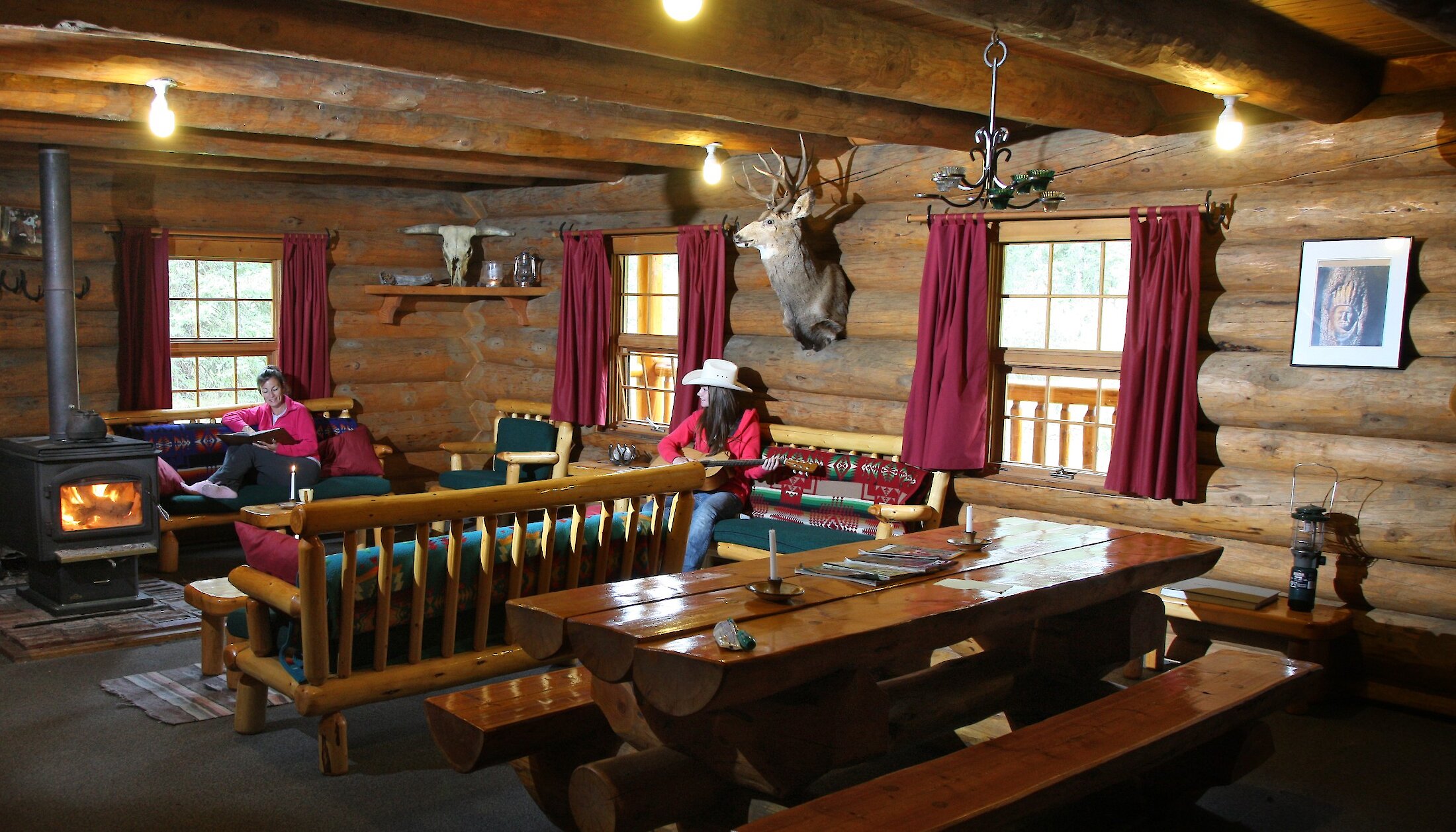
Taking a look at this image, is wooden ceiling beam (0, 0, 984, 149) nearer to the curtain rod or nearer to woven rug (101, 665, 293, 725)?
the curtain rod

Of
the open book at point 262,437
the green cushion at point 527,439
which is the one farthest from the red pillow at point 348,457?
the green cushion at point 527,439

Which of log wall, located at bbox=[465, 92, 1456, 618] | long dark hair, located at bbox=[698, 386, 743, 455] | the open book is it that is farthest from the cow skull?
log wall, located at bbox=[465, 92, 1456, 618]

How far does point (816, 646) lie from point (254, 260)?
7.36 metres

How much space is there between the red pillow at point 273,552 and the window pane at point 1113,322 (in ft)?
14.2

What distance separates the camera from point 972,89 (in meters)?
5.00

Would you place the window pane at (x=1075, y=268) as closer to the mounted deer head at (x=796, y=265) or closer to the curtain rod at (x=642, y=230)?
the mounted deer head at (x=796, y=265)

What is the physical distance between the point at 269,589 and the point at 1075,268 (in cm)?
453

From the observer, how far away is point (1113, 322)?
6.36 m

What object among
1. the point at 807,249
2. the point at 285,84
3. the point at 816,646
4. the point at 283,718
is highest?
the point at 285,84

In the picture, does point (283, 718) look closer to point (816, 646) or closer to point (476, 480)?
point (816, 646)

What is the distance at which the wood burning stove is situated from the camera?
20.5 ft

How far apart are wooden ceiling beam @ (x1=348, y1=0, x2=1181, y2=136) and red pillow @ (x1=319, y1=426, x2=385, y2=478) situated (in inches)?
197

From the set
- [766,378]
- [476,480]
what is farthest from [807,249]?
[476,480]

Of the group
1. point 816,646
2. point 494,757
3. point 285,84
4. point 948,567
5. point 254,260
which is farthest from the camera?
point 254,260
